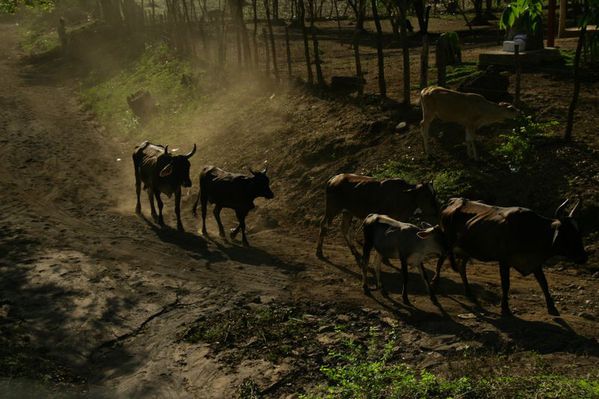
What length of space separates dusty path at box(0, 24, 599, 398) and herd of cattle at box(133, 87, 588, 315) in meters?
0.52

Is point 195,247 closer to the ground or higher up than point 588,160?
closer to the ground

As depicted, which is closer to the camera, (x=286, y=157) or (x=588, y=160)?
→ (x=588, y=160)

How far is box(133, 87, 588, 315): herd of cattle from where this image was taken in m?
11.4

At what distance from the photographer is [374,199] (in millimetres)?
14375

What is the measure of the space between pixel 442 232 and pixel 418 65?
13596 millimetres

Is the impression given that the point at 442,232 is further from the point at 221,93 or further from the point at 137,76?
the point at 137,76

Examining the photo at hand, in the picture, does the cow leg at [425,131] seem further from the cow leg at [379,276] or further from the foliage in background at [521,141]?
the cow leg at [379,276]

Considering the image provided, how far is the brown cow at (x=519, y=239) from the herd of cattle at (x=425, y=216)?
0.04 ft

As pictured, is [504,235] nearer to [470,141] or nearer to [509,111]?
[470,141]

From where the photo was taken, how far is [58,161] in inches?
917

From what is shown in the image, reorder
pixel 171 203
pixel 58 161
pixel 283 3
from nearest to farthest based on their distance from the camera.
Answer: pixel 171 203 < pixel 58 161 < pixel 283 3

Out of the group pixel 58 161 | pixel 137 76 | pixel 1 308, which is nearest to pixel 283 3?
pixel 137 76

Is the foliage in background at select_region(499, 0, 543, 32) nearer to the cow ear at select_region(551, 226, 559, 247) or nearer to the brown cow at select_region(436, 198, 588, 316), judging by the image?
the brown cow at select_region(436, 198, 588, 316)

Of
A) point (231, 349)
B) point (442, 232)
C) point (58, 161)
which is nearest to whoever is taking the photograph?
point (231, 349)
